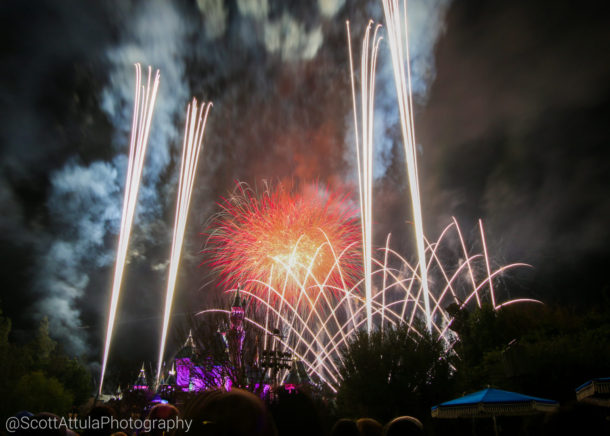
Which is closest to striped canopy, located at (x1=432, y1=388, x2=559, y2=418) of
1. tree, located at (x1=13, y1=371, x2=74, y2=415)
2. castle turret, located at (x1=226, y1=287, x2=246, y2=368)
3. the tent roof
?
the tent roof

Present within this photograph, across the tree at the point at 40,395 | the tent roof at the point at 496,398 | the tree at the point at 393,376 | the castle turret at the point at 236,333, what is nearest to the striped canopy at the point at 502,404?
the tent roof at the point at 496,398

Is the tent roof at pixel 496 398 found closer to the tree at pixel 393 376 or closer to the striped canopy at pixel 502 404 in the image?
the striped canopy at pixel 502 404

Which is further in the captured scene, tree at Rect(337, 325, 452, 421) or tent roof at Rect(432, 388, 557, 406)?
tree at Rect(337, 325, 452, 421)

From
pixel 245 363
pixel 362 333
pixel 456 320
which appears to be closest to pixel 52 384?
pixel 245 363

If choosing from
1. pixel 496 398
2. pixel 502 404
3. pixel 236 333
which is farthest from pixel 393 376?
pixel 502 404

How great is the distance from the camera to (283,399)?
2832 mm

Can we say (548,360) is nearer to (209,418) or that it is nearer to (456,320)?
(456,320)

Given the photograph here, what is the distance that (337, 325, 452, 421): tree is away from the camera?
20156mm

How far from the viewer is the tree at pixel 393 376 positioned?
20.2 metres

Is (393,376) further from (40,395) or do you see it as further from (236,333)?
(40,395)

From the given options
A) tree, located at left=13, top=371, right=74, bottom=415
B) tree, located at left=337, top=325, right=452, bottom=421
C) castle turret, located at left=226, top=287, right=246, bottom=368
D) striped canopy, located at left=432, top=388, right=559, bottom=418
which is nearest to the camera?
striped canopy, located at left=432, top=388, right=559, bottom=418

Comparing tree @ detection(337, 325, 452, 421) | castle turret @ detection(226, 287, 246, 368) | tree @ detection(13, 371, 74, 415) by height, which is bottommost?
tree @ detection(13, 371, 74, 415)

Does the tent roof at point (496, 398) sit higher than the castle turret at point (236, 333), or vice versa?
the castle turret at point (236, 333)

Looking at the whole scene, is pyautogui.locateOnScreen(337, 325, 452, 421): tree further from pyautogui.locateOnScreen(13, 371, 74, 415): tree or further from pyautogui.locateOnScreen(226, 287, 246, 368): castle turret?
pyautogui.locateOnScreen(13, 371, 74, 415): tree
